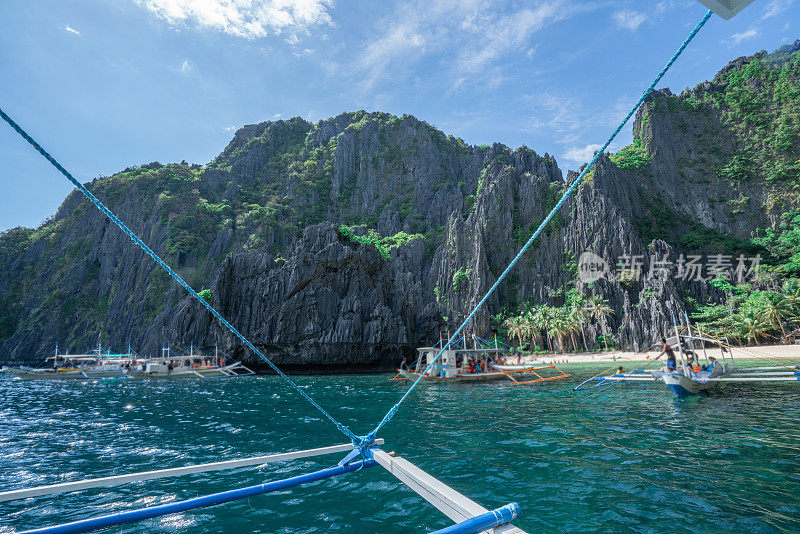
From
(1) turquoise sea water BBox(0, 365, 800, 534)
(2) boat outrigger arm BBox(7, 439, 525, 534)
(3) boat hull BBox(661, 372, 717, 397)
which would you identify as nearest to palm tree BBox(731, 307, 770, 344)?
(1) turquoise sea water BBox(0, 365, 800, 534)

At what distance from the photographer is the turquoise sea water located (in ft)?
21.0

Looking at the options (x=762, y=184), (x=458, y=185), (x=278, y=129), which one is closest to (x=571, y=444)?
(x=458, y=185)

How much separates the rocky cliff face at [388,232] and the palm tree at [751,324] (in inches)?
429

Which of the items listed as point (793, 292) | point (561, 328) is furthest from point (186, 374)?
point (793, 292)

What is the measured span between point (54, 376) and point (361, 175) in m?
95.3

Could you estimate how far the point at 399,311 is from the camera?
58.2 meters

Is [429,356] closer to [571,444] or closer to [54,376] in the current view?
[571,444]

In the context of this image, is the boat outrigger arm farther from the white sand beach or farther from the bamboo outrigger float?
the white sand beach

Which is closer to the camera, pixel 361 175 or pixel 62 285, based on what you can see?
pixel 62 285

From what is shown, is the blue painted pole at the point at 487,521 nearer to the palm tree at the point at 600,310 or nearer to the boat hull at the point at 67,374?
the boat hull at the point at 67,374

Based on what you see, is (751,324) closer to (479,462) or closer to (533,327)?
(533,327)

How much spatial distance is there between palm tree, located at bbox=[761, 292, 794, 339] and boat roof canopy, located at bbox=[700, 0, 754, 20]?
234 ft

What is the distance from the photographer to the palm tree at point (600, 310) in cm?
7038

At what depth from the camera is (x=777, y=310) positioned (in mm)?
50688
